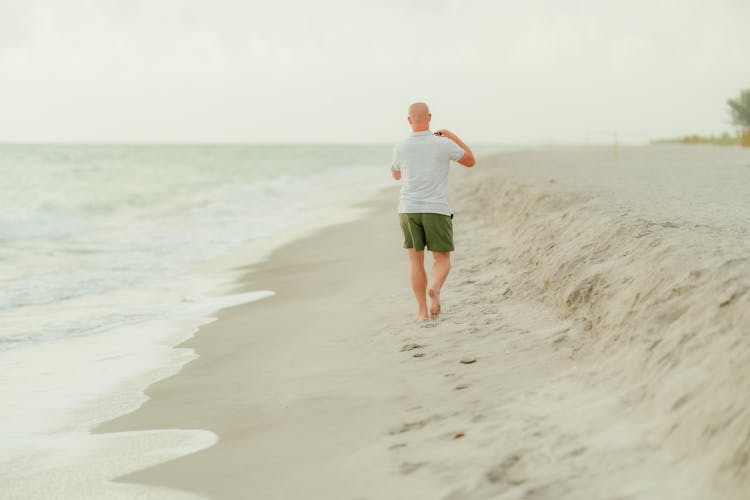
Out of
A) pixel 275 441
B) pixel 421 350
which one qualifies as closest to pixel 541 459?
pixel 275 441

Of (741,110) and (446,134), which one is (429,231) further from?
(741,110)

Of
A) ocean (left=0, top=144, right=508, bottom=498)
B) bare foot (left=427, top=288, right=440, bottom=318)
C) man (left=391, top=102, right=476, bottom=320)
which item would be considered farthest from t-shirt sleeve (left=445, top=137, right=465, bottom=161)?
ocean (left=0, top=144, right=508, bottom=498)

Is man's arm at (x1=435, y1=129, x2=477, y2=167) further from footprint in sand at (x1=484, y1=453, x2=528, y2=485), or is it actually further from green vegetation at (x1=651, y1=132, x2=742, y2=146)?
green vegetation at (x1=651, y1=132, x2=742, y2=146)

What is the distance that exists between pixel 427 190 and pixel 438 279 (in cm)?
72

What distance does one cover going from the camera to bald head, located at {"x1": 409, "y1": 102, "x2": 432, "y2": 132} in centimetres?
631

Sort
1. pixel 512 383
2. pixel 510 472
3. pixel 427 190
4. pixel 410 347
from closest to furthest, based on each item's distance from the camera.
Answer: pixel 510 472
pixel 512 383
pixel 410 347
pixel 427 190

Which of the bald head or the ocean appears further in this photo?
the bald head

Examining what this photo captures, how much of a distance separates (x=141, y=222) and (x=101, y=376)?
51.5 feet

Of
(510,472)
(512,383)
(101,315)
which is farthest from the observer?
(101,315)

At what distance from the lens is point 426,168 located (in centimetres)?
634

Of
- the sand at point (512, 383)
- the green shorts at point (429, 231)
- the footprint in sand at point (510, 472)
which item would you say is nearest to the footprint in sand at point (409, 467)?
the sand at point (512, 383)

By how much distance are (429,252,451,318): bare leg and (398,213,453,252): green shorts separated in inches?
3.6

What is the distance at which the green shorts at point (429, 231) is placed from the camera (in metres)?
6.37

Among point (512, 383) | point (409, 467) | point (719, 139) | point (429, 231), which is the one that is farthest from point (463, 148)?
point (719, 139)
